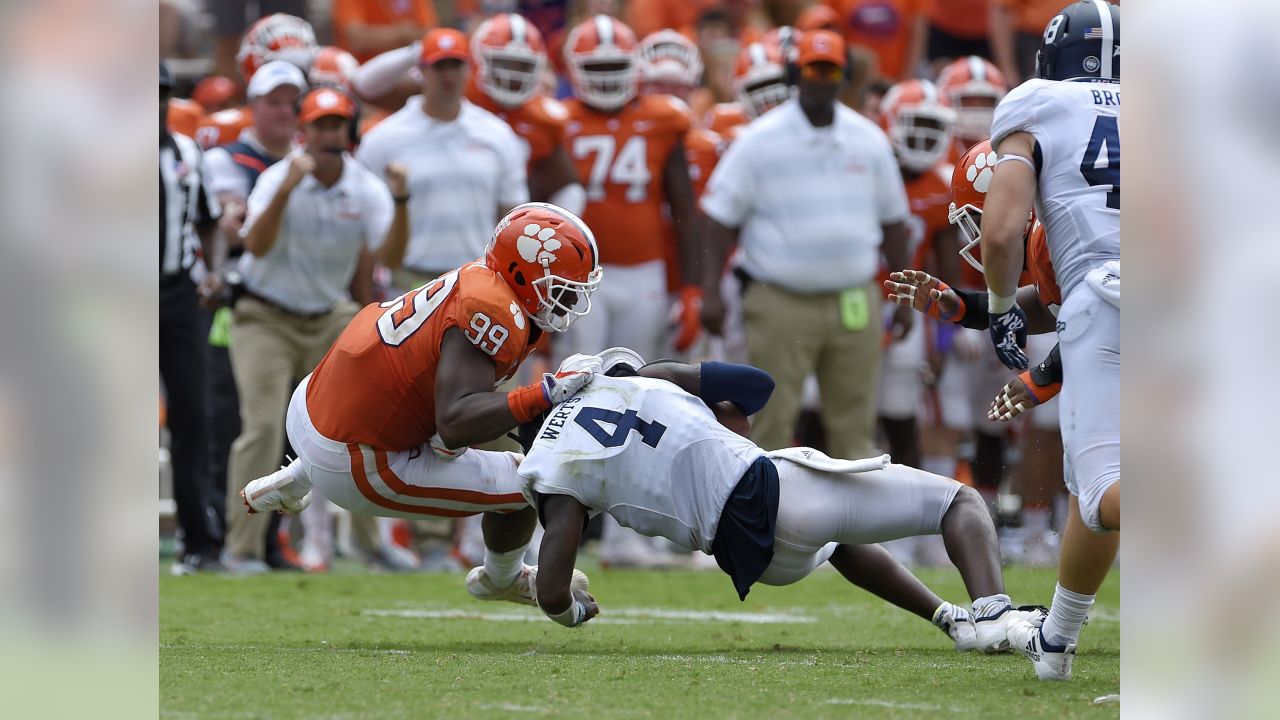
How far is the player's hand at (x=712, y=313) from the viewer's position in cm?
816

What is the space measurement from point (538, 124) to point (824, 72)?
1548 mm

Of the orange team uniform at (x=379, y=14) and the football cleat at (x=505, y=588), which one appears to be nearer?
the football cleat at (x=505, y=588)

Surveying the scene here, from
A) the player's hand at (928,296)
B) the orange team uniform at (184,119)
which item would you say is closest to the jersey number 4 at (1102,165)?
the player's hand at (928,296)

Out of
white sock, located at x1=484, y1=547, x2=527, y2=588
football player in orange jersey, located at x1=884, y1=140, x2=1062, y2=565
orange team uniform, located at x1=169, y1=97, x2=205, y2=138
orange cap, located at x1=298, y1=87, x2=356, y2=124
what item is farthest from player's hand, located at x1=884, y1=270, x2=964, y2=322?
orange team uniform, located at x1=169, y1=97, x2=205, y2=138

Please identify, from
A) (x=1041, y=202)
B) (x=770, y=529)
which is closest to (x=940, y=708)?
(x=770, y=529)

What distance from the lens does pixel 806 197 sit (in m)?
8.09

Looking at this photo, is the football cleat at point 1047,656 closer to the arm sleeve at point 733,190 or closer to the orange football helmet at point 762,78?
the arm sleeve at point 733,190

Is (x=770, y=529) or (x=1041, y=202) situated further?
(x=770, y=529)

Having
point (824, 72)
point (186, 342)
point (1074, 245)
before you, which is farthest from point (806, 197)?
point (1074, 245)
